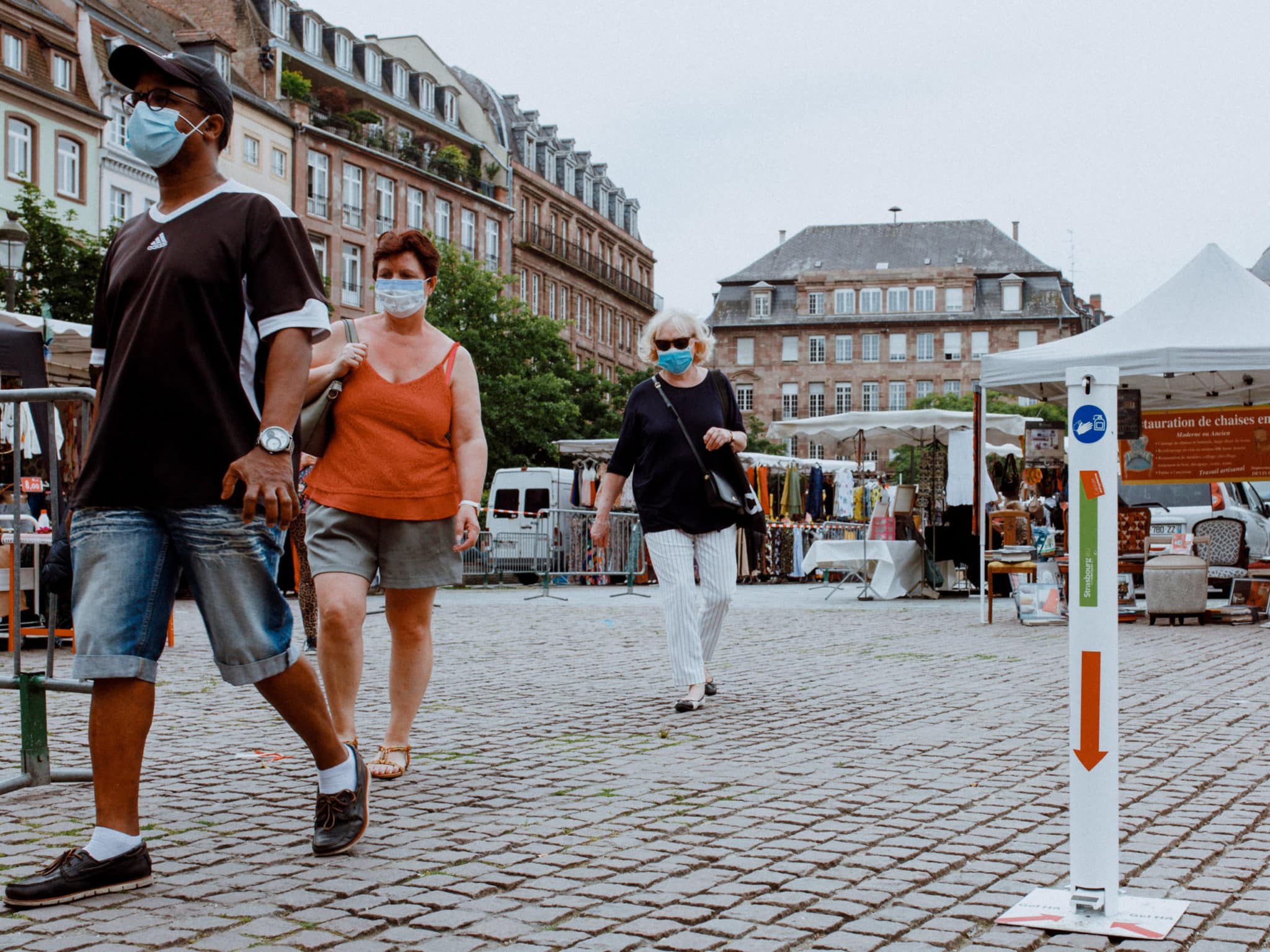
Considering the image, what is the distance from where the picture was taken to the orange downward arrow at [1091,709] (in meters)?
3.44

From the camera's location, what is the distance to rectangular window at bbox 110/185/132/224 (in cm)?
4347

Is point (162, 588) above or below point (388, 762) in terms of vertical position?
above

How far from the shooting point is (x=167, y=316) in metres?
3.70

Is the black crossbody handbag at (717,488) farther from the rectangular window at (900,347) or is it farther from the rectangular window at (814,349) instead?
the rectangular window at (900,347)

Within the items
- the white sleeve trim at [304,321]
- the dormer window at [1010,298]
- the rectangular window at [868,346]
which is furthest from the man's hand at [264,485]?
the rectangular window at [868,346]

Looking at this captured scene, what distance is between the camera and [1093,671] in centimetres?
346

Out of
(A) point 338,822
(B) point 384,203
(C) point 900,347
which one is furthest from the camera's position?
(C) point 900,347

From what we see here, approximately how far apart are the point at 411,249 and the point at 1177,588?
35.5ft

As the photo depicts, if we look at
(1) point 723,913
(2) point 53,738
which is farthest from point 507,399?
(1) point 723,913

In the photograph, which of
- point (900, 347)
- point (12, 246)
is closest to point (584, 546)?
point (12, 246)

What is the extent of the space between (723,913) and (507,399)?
42.8 meters

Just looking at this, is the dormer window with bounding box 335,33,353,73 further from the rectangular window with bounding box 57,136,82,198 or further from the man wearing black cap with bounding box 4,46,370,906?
the man wearing black cap with bounding box 4,46,370,906

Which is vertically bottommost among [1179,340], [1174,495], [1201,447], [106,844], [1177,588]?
[106,844]

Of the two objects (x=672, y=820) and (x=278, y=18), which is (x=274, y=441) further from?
(x=278, y=18)
